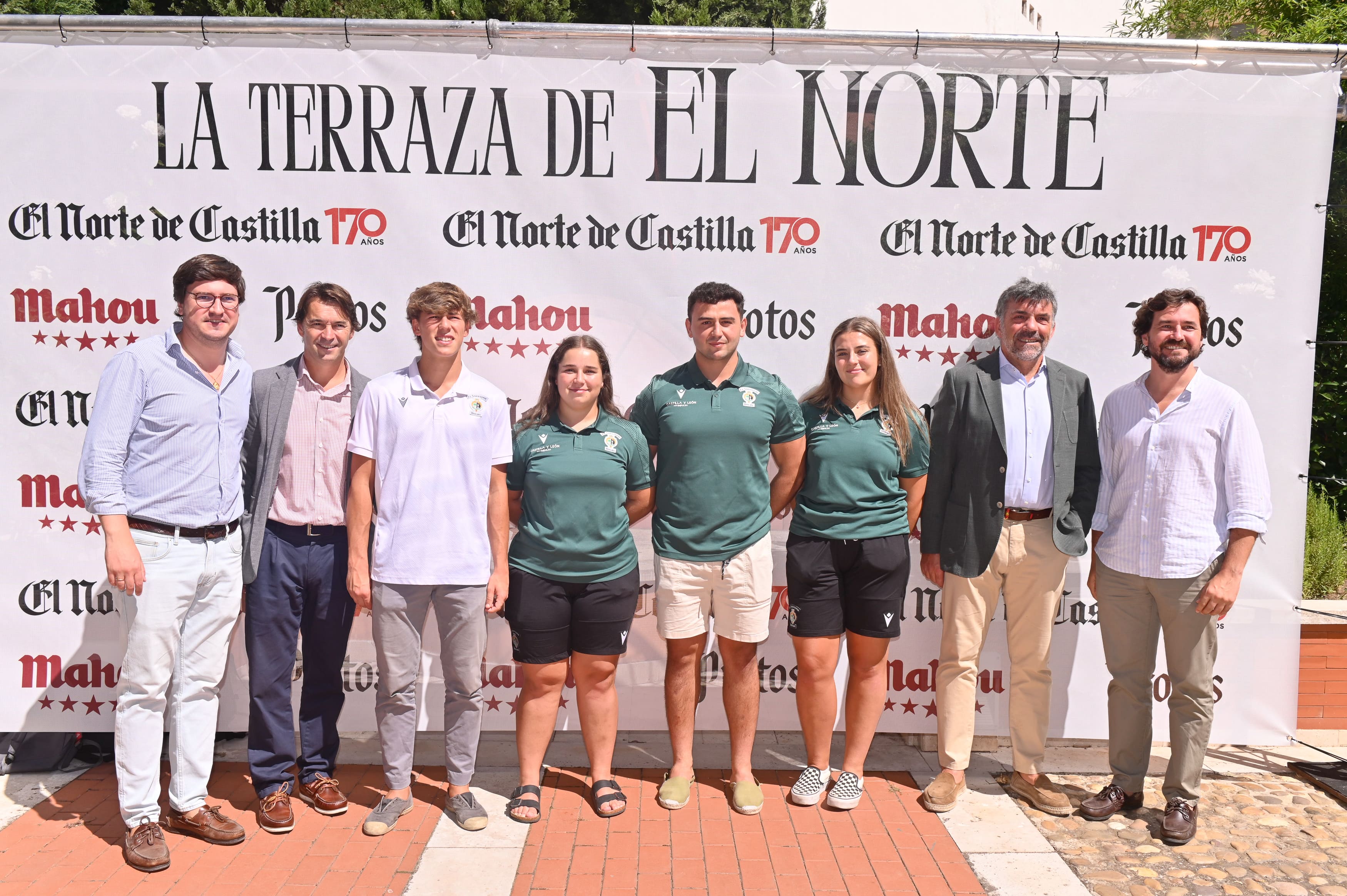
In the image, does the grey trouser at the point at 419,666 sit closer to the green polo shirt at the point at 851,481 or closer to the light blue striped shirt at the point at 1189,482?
the green polo shirt at the point at 851,481

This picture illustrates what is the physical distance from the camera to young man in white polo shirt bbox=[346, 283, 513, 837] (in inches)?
138

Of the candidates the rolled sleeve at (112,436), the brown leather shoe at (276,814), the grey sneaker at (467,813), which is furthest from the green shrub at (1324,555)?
the rolled sleeve at (112,436)

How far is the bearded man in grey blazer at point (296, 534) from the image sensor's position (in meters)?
3.54

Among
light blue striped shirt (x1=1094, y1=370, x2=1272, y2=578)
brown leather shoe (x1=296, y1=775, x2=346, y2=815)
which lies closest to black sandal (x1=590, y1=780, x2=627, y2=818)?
brown leather shoe (x1=296, y1=775, x2=346, y2=815)

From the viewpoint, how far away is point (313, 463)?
356 cm

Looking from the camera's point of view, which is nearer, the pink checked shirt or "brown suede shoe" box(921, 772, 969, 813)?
the pink checked shirt

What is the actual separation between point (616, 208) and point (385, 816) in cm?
266

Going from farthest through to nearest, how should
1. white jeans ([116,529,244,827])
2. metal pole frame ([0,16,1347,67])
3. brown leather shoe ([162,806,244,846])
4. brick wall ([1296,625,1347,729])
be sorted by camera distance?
brick wall ([1296,625,1347,729]), metal pole frame ([0,16,1347,67]), brown leather shoe ([162,806,244,846]), white jeans ([116,529,244,827])

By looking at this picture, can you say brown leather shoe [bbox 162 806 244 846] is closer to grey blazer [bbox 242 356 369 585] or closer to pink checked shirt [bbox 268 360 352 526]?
grey blazer [bbox 242 356 369 585]

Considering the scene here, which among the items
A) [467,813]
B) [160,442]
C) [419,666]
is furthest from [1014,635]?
[160,442]

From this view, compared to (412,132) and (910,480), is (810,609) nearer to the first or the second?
(910,480)

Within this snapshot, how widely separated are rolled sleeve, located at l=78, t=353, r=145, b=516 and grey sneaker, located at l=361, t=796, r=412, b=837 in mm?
1455

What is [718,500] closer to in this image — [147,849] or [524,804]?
[524,804]

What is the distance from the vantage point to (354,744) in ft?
14.3
